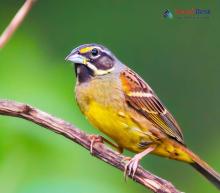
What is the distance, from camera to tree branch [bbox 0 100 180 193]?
1.47 meters

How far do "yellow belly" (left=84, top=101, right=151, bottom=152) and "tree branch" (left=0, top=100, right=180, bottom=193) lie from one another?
14 cm

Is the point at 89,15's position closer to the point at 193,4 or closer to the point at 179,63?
the point at 179,63

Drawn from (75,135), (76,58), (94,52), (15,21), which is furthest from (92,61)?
(15,21)

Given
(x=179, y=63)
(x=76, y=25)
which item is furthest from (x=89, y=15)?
(x=179, y=63)

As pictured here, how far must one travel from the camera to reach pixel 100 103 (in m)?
1.96

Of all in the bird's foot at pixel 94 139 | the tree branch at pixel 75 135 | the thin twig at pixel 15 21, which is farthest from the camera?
the bird's foot at pixel 94 139

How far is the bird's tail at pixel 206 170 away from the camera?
1983 mm

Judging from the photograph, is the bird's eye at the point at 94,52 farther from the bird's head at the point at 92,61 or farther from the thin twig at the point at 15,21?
the thin twig at the point at 15,21

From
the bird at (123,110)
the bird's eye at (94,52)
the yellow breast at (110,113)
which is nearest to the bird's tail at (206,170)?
the bird at (123,110)

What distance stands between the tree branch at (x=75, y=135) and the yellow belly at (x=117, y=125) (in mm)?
145

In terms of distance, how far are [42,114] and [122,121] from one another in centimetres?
47

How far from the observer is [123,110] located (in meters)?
1.98

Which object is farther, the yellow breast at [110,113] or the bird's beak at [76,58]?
the yellow breast at [110,113]

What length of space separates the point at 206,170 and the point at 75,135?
0.58m
